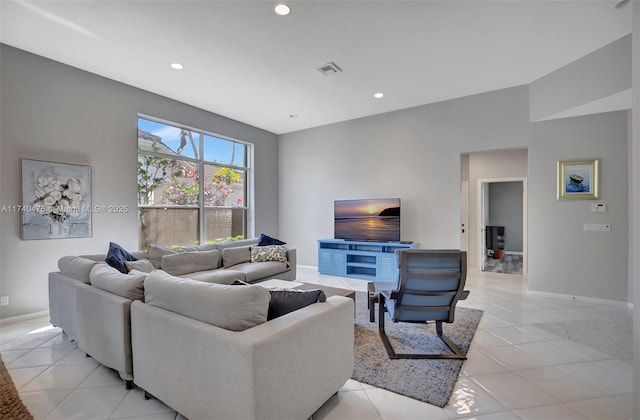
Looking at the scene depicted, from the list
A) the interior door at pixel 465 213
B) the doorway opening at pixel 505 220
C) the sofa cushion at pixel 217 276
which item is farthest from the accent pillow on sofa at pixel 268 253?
the doorway opening at pixel 505 220

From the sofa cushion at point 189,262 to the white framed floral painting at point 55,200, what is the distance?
1.23 meters

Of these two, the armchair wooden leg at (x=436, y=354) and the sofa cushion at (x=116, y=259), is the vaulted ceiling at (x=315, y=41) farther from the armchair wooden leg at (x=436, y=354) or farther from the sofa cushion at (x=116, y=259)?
the armchair wooden leg at (x=436, y=354)

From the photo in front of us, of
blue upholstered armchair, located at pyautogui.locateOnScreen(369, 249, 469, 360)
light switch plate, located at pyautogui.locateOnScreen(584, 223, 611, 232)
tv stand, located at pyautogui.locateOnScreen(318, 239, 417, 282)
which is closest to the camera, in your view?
blue upholstered armchair, located at pyautogui.locateOnScreen(369, 249, 469, 360)

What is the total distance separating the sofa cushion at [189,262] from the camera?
369 centimetres

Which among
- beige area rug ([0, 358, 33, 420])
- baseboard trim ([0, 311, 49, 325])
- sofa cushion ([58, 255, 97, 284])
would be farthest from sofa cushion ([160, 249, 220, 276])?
beige area rug ([0, 358, 33, 420])

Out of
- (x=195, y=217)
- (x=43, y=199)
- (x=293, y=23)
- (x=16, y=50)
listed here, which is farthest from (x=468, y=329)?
(x=16, y=50)

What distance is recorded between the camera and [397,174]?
555 cm

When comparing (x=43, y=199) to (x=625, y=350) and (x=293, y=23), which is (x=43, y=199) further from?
(x=625, y=350)

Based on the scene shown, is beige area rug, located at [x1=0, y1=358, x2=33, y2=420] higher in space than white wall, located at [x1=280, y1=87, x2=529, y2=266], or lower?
lower

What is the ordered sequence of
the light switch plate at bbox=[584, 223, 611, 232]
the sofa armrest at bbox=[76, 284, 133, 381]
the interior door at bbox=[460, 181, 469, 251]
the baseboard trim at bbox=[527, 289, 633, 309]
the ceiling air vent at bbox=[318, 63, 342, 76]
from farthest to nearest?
the interior door at bbox=[460, 181, 469, 251]
the light switch plate at bbox=[584, 223, 611, 232]
the baseboard trim at bbox=[527, 289, 633, 309]
the ceiling air vent at bbox=[318, 63, 342, 76]
the sofa armrest at bbox=[76, 284, 133, 381]

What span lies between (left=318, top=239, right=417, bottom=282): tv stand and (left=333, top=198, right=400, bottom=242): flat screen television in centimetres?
18

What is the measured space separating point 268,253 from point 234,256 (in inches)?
20.8

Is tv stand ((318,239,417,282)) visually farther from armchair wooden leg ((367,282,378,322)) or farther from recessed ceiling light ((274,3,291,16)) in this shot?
recessed ceiling light ((274,3,291,16))

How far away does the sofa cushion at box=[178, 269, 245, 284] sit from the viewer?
3.57m
